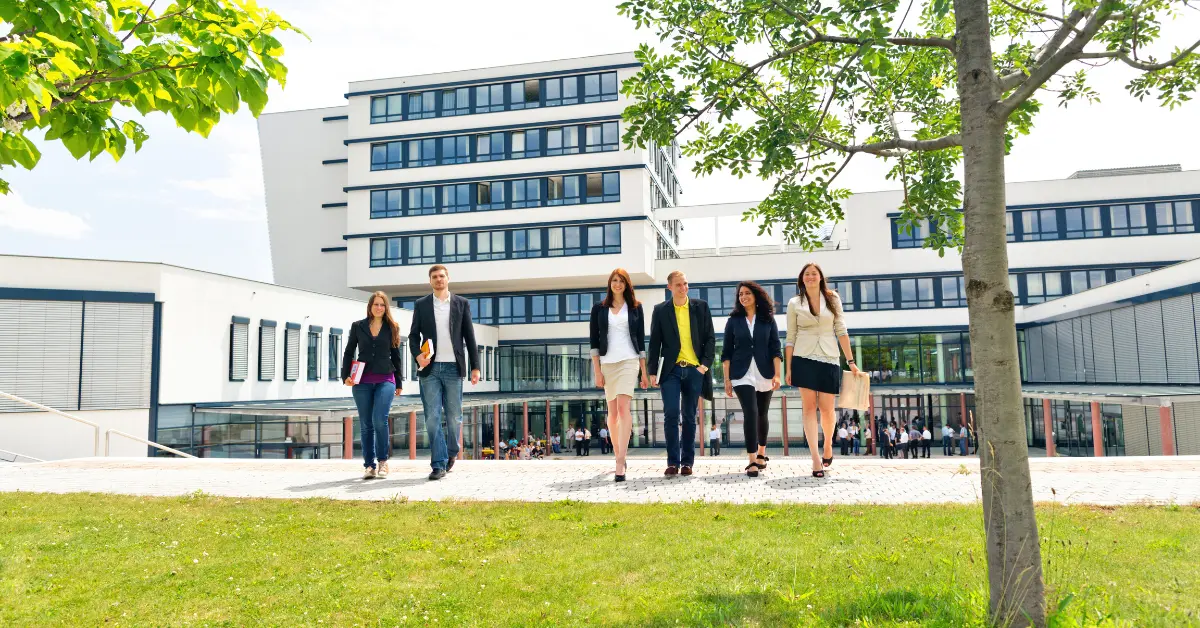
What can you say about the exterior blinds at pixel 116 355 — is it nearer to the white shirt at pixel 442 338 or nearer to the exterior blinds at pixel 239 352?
the exterior blinds at pixel 239 352

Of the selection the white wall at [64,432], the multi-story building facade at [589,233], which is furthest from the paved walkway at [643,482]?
the multi-story building facade at [589,233]

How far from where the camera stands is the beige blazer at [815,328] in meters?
7.43

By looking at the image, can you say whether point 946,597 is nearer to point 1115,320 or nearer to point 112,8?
point 112,8

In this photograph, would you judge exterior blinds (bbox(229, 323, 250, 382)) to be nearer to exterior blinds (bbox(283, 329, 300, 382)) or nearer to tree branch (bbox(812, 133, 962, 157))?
exterior blinds (bbox(283, 329, 300, 382))

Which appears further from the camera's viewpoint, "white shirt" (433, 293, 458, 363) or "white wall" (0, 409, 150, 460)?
"white wall" (0, 409, 150, 460)

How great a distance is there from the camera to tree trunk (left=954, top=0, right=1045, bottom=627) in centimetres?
303

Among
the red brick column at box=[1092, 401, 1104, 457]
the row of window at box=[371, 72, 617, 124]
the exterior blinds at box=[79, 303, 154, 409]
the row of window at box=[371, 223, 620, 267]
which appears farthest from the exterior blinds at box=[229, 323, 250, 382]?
the red brick column at box=[1092, 401, 1104, 457]

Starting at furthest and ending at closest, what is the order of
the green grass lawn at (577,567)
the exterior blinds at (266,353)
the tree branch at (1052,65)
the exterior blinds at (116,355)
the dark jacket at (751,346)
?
the exterior blinds at (266,353), the exterior blinds at (116,355), the dark jacket at (751,346), the green grass lawn at (577,567), the tree branch at (1052,65)

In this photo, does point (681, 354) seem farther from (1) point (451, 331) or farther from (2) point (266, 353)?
(2) point (266, 353)

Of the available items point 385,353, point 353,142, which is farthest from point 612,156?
point 385,353

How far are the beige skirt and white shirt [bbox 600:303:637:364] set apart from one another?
5 cm

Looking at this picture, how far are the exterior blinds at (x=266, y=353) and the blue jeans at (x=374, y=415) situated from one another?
1927 centimetres

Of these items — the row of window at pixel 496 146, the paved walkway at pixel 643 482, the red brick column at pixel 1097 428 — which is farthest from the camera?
the row of window at pixel 496 146

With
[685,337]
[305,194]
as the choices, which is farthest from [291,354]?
[305,194]
